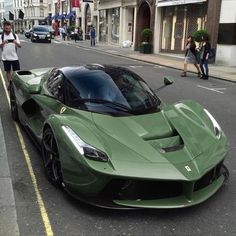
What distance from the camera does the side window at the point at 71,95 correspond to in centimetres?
468

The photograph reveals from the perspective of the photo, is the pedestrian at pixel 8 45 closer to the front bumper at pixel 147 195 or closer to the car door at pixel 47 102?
the car door at pixel 47 102

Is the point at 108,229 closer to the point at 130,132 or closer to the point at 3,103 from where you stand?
the point at 130,132

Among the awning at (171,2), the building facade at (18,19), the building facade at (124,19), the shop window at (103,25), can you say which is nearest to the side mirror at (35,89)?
the awning at (171,2)

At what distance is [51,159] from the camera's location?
14.2ft

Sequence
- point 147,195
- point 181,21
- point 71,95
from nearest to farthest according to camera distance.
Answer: point 147,195, point 71,95, point 181,21

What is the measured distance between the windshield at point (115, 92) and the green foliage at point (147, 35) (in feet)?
75.9

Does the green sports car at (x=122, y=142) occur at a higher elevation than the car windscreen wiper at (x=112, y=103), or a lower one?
lower

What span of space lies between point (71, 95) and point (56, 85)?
50 cm

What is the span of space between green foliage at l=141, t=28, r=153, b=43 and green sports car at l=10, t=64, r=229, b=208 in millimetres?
22940

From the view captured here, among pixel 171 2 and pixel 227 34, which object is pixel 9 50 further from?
pixel 171 2

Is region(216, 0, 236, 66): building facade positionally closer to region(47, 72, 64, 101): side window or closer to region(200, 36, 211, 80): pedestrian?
region(200, 36, 211, 80): pedestrian

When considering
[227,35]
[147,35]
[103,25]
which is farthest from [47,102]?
[103,25]

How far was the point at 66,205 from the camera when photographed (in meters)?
3.97

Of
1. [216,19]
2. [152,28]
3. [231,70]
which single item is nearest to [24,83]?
[231,70]
